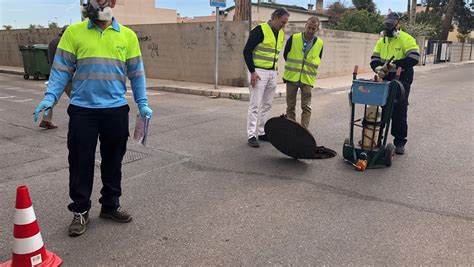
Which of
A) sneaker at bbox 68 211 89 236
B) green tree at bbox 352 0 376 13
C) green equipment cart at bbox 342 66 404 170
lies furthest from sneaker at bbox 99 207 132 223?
green tree at bbox 352 0 376 13

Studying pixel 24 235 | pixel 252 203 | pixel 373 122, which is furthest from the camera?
pixel 373 122

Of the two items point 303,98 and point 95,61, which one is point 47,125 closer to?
point 303,98

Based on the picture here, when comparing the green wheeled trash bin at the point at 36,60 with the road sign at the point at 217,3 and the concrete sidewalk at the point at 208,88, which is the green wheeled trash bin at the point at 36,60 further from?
the road sign at the point at 217,3

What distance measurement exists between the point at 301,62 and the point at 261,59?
1.95 ft

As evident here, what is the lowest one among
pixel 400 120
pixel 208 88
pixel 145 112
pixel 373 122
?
pixel 208 88

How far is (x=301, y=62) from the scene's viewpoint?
6.29 m

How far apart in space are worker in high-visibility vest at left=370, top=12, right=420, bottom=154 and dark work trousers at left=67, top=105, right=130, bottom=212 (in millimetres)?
3423

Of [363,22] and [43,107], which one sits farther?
[363,22]

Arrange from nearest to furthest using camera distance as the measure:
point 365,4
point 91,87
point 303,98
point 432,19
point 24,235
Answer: point 24,235 → point 91,87 → point 303,98 → point 365,4 → point 432,19

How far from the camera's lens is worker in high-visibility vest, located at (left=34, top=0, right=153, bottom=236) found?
3.25 m

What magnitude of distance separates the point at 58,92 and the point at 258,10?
41165 millimetres

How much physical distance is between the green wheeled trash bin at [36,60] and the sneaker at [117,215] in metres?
15.4

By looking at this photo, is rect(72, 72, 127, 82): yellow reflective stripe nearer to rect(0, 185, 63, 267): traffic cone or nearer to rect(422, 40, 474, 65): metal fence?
rect(0, 185, 63, 267): traffic cone

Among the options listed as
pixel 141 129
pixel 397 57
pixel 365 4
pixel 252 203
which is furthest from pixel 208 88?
pixel 365 4
